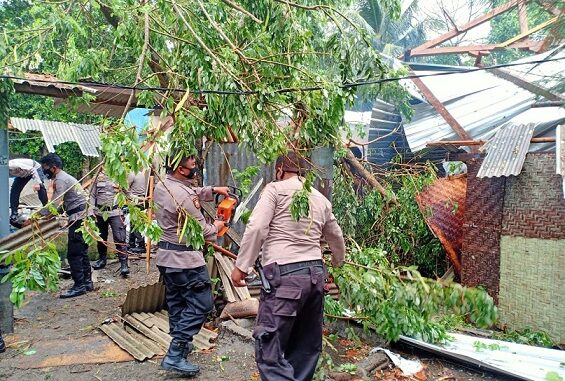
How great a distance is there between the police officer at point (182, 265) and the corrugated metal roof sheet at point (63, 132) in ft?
20.3

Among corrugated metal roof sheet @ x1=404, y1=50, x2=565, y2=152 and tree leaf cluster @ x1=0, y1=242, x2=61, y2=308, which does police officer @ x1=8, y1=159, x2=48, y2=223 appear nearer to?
tree leaf cluster @ x1=0, y1=242, x2=61, y2=308

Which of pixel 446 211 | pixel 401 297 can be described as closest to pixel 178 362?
pixel 401 297

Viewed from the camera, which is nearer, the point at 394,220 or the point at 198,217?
the point at 198,217

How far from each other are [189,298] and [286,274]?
125 centimetres

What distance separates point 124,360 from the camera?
14.5ft

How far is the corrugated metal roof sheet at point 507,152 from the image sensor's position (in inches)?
238

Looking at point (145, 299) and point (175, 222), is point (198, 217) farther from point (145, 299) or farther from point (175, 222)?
point (145, 299)

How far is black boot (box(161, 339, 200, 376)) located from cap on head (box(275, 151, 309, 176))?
180cm

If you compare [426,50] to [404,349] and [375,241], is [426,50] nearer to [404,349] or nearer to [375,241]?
[375,241]

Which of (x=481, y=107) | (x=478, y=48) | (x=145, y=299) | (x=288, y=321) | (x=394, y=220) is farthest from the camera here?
(x=478, y=48)

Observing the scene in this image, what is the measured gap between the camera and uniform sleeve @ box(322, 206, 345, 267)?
12.1ft

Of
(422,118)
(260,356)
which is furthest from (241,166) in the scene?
(422,118)

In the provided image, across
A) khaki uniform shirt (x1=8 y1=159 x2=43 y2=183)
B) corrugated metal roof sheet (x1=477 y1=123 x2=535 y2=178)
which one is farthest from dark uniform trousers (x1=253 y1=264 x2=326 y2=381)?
khaki uniform shirt (x1=8 y1=159 x2=43 y2=183)

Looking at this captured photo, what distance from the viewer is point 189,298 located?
4.12 meters
